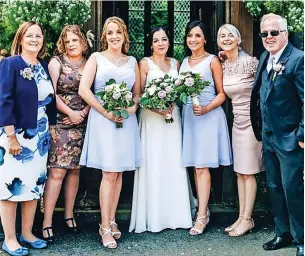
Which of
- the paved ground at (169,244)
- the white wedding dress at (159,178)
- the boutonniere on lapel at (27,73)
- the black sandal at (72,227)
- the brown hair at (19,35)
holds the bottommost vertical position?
the paved ground at (169,244)

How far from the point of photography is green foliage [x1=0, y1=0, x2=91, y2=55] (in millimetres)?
5711

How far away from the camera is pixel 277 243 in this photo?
5551 mm

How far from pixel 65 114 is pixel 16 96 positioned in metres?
0.74

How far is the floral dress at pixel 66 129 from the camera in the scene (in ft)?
18.9

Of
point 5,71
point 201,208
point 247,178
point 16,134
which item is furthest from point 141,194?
point 5,71

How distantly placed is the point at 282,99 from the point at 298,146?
18.1 inches

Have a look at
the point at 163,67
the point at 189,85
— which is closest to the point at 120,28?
the point at 163,67

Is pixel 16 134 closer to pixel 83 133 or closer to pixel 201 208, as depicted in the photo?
pixel 83 133

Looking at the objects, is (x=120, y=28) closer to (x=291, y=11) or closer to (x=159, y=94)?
(x=159, y=94)

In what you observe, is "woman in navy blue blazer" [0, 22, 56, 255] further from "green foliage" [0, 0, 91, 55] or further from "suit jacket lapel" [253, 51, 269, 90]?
Answer: "suit jacket lapel" [253, 51, 269, 90]

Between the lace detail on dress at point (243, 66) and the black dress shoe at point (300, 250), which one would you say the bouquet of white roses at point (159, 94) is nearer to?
the lace detail on dress at point (243, 66)

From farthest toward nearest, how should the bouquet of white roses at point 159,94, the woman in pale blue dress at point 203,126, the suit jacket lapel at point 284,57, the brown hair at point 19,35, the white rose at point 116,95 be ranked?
the woman in pale blue dress at point 203,126 → the bouquet of white roses at point 159,94 → the white rose at point 116,95 → the brown hair at point 19,35 → the suit jacket lapel at point 284,57

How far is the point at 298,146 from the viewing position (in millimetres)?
5133

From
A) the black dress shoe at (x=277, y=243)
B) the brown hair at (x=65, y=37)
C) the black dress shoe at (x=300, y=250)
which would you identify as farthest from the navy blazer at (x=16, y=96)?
the black dress shoe at (x=300, y=250)
